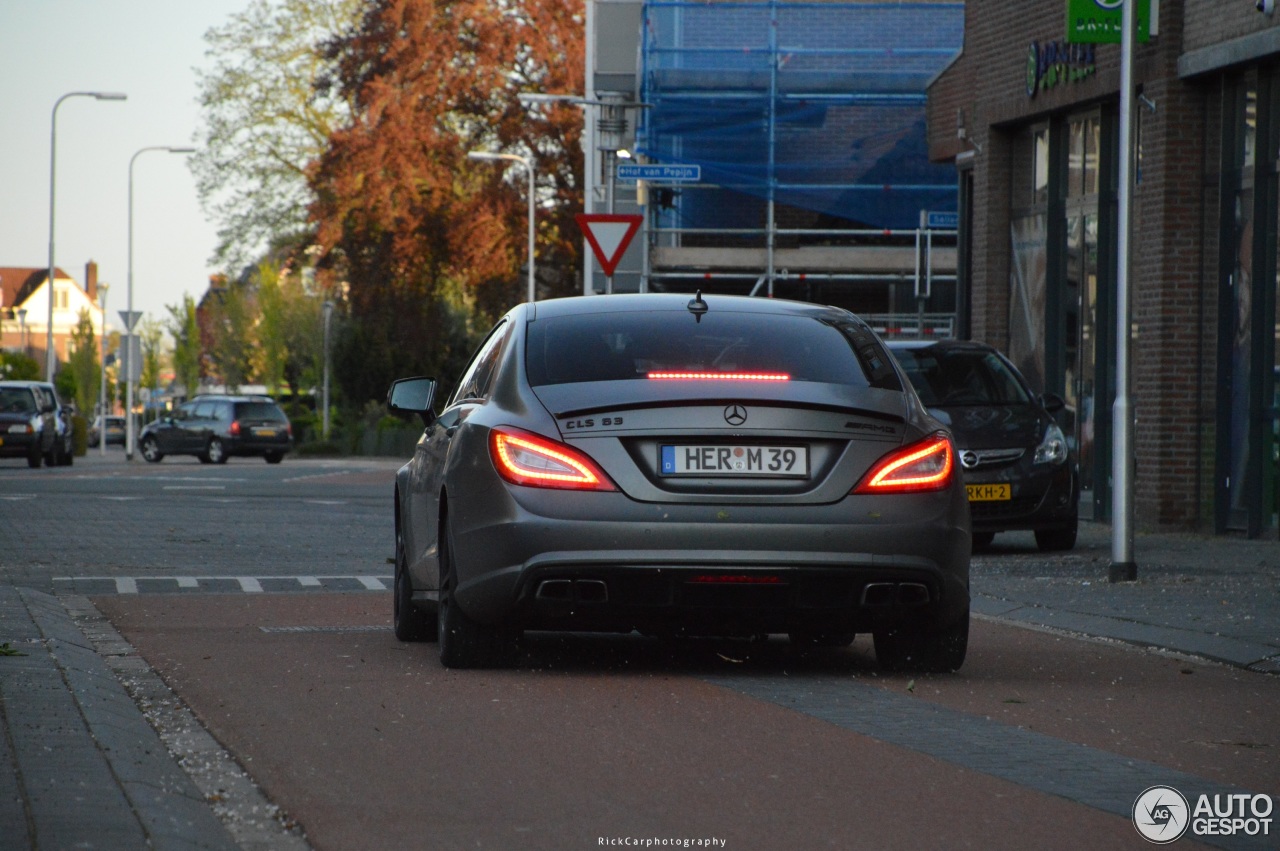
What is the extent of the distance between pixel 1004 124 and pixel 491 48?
2154 cm

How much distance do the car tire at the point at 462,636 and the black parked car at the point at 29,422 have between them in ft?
109

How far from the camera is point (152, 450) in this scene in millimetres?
51750

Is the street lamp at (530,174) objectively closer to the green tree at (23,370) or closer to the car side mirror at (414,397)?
the car side mirror at (414,397)

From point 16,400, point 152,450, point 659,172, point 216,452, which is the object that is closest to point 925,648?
point 659,172

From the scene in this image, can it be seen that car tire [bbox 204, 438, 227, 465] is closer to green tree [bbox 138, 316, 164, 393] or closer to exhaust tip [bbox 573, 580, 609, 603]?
exhaust tip [bbox 573, 580, 609, 603]

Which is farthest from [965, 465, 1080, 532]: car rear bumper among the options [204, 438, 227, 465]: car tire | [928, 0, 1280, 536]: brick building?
[204, 438, 227, 465]: car tire

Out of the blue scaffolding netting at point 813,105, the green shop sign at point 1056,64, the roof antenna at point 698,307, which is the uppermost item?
the blue scaffolding netting at point 813,105

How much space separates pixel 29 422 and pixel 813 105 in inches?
662

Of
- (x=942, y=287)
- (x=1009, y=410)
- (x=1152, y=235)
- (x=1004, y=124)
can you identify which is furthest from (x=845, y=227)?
(x=1009, y=410)

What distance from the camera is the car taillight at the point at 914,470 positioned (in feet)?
24.7

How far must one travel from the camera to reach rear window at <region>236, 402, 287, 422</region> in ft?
163

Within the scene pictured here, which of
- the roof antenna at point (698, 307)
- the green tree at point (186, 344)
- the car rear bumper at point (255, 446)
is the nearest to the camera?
the roof antenna at point (698, 307)

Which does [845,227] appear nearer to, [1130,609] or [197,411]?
[197,411]

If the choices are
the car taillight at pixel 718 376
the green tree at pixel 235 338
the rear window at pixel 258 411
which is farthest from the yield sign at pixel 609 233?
the green tree at pixel 235 338
